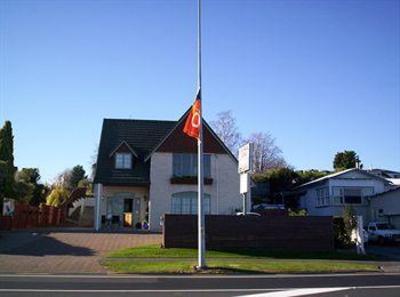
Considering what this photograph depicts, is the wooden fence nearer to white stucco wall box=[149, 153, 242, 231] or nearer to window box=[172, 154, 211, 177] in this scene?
white stucco wall box=[149, 153, 242, 231]

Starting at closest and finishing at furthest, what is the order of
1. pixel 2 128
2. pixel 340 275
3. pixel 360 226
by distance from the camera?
pixel 340 275 → pixel 360 226 → pixel 2 128

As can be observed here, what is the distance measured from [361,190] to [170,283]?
35532mm

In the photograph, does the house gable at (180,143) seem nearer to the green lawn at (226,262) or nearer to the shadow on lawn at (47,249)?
the shadow on lawn at (47,249)

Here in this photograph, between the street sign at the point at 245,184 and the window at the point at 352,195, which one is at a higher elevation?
the window at the point at 352,195

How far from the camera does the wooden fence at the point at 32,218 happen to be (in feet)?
108

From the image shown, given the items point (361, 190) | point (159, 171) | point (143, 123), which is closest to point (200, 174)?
point (159, 171)

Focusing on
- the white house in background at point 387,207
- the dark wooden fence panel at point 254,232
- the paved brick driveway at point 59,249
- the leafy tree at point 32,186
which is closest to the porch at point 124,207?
the paved brick driveway at point 59,249

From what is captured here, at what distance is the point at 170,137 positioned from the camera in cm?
3900

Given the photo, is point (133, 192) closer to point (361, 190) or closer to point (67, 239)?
point (67, 239)

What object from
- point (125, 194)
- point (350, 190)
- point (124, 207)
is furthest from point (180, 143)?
point (350, 190)

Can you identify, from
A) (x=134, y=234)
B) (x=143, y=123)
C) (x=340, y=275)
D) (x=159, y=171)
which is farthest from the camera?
(x=143, y=123)

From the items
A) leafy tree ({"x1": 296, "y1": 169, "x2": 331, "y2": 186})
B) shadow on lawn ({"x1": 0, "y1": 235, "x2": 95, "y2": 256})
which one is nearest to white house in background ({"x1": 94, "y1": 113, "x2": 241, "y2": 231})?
shadow on lawn ({"x1": 0, "y1": 235, "x2": 95, "y2": 256})

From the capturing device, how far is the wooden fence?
108ft

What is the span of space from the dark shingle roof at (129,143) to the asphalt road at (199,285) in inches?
858
